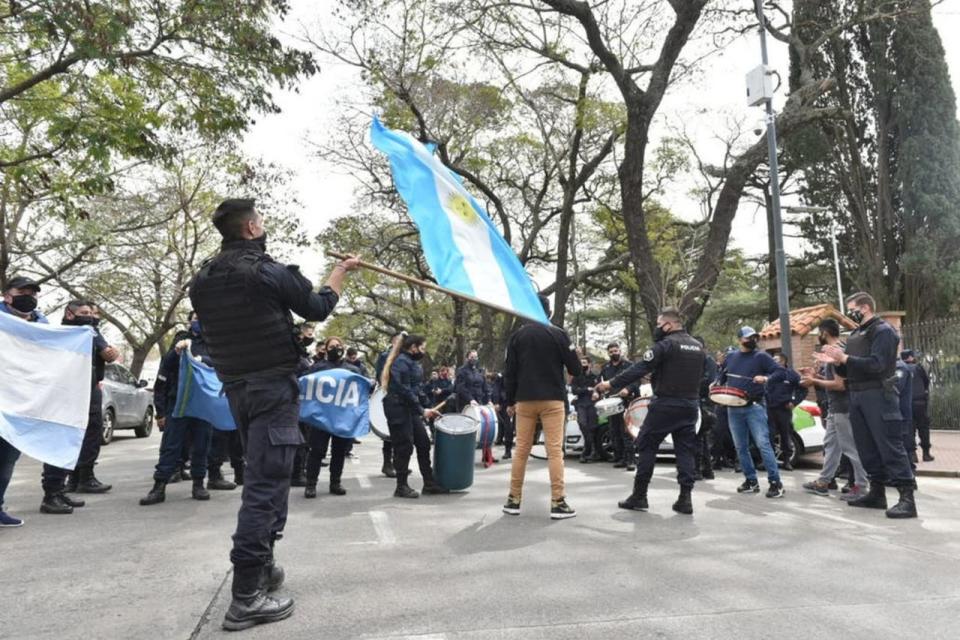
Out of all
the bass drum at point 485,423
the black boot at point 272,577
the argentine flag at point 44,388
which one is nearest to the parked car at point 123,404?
the bass drum at point 485,423

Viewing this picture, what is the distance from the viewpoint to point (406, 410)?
26.4ft

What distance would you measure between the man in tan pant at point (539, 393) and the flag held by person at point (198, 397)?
2972 mm

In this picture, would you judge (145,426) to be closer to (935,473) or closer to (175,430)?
(175,430)

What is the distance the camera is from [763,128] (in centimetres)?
1390

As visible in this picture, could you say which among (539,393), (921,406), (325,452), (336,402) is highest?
(921,406)

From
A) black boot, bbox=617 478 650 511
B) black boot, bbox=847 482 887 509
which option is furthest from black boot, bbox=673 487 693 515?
black boot, bbox=847 482 887 509

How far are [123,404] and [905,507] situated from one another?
49.5ft

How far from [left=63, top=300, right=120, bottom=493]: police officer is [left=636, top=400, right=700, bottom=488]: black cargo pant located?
16.9 feet

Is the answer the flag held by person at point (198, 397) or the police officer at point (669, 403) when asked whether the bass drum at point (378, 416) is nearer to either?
the flag held by person at point (198, 397)

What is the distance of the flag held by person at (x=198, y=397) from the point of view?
24.5 ft

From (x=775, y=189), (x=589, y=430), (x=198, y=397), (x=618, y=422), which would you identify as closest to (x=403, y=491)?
(x=198, y=397)

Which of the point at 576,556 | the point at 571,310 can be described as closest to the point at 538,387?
the point at 576,556

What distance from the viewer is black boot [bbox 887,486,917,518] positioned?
6641 mm

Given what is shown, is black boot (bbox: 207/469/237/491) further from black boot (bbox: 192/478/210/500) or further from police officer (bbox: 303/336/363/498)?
police officer (bbox: 303/336/363/498)
